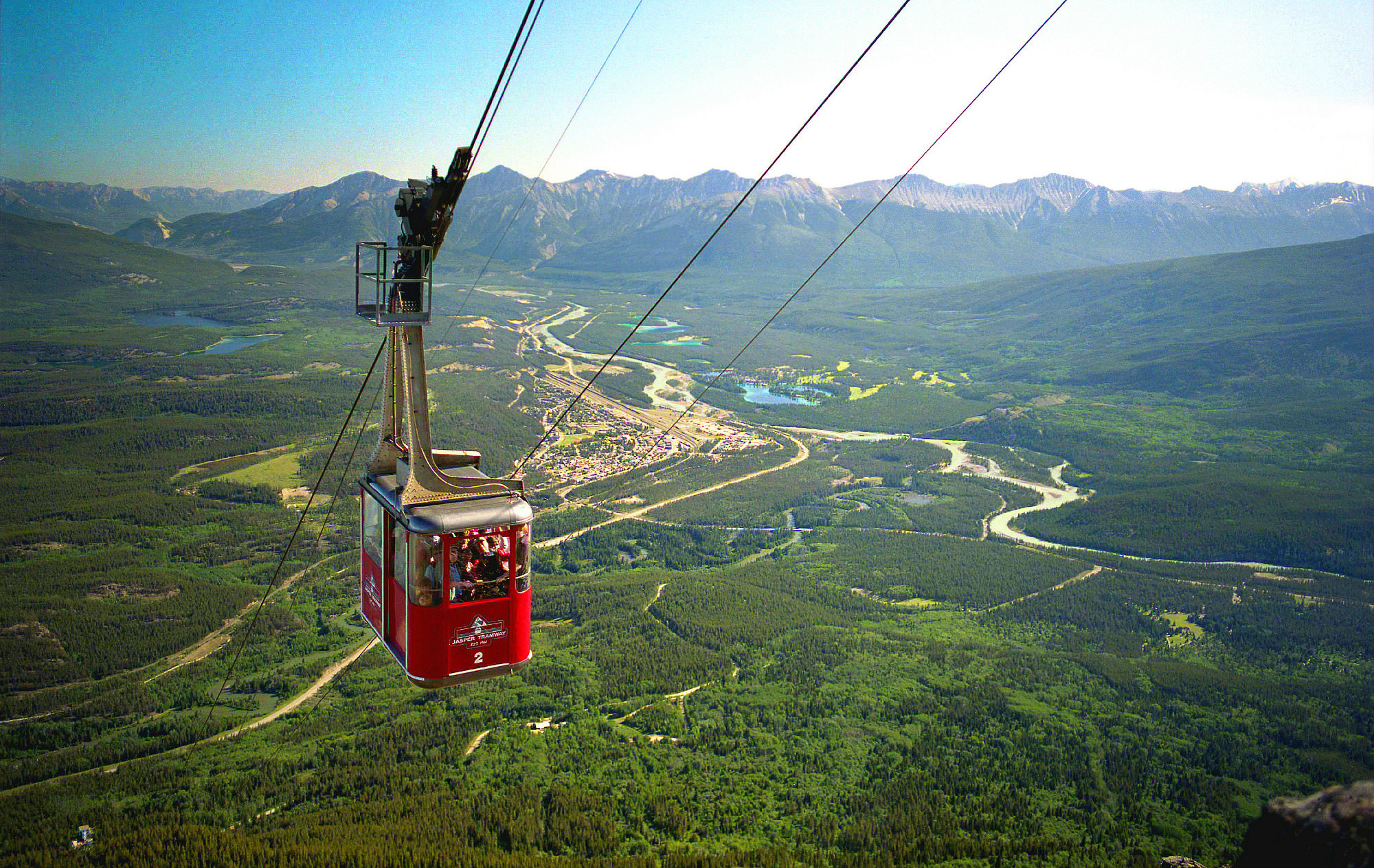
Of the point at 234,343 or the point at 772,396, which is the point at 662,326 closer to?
the point at 772,396

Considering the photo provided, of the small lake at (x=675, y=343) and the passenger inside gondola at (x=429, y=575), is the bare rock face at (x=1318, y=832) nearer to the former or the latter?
the passenger inside gondola at (x=429, y=575)

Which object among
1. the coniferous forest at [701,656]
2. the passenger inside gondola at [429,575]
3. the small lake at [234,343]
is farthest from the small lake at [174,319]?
the passenger inside gondola at [429,575]

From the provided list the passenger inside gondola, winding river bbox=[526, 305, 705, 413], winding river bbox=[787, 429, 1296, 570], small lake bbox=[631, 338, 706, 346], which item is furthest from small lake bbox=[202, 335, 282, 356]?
the passenger inside gondola

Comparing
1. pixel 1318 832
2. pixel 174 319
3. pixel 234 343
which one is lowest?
pixel 234 343

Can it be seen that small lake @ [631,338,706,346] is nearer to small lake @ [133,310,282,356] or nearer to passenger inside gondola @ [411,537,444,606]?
small lake @ [133,310,282,356]

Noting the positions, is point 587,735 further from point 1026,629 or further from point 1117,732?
point 1026,629

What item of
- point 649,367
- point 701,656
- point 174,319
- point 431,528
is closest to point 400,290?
point 431,528
